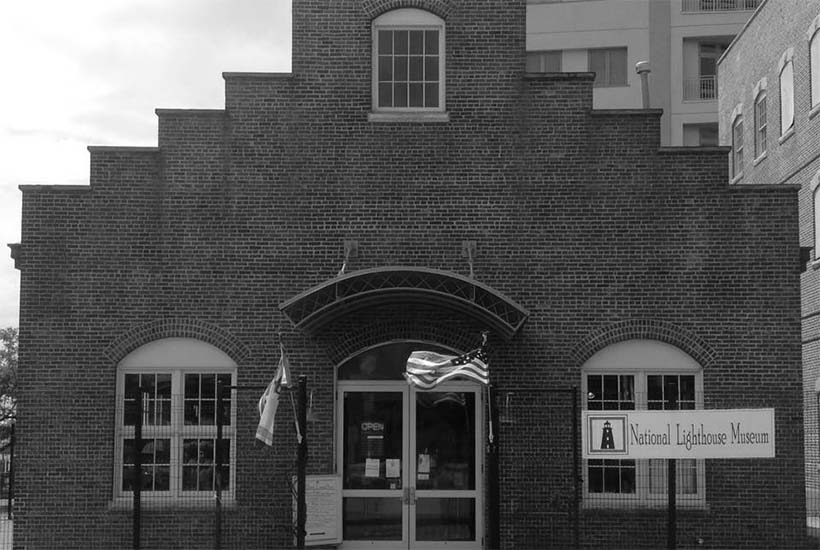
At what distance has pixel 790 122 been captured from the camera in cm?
2952

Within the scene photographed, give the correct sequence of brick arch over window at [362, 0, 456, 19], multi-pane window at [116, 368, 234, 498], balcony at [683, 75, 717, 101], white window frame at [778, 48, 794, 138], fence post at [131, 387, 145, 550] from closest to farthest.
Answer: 1. fence post at [131, 387, 145, 550]
2. multi-pane window at [116, 368, 234, 498]
3. brick arch over window at [362, 0, 456, 19]
4. white window frame at [778, 48, 794, 138]
5. balcony at [683, 75, 717, 101]

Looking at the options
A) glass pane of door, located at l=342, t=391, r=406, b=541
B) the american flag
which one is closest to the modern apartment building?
glass pane of door, located at l=342, t=391, r=406, b=541

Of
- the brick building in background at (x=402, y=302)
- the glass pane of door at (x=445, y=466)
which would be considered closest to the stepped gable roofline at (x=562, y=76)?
the brick building in background at (x=402, y=302)

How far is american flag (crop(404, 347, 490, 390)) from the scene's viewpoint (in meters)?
15.4

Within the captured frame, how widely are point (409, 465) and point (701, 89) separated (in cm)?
3789

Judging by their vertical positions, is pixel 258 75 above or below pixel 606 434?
above

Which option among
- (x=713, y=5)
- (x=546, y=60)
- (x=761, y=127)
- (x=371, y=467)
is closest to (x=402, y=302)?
(x=371, y=467)

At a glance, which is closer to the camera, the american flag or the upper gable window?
the american flag

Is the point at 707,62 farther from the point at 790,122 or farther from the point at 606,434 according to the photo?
the point at 606,434

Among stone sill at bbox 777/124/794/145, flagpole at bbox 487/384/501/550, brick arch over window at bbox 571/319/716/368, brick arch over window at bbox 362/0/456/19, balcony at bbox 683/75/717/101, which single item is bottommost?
flagpole at bbox 487/384/501/550

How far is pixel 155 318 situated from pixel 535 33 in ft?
120

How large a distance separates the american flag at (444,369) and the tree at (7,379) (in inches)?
780

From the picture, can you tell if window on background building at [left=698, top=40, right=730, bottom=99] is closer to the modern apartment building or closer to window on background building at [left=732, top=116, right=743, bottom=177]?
the modern apartment building

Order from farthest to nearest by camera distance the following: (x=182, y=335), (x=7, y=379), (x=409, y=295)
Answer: (x=7, y=379) → (x=182, y=335) → (x=409, y=295)
